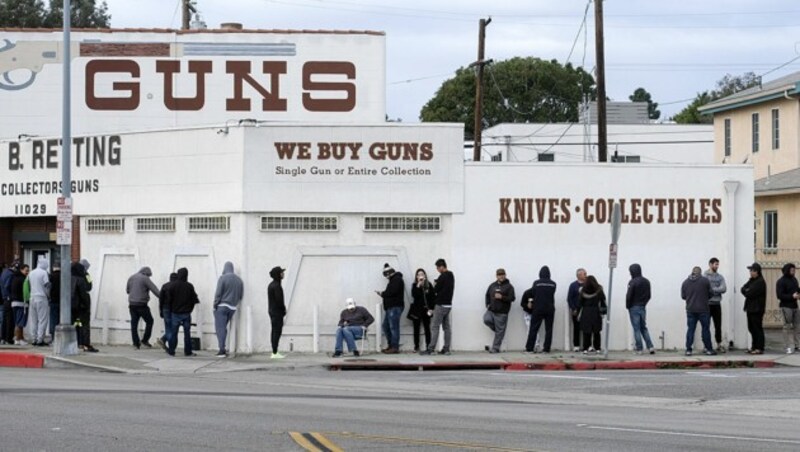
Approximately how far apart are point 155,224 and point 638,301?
1025cm

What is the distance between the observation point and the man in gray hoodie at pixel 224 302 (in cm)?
2703

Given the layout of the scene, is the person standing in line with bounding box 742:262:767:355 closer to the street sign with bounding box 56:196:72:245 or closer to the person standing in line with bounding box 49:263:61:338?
the street sign with bounding box 56:196:72:245

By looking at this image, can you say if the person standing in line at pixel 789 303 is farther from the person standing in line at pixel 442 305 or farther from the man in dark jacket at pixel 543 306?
the person standing in line at pixel 442 305

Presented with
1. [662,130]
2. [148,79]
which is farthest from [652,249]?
[662,130]

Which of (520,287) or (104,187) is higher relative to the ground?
(104,187)

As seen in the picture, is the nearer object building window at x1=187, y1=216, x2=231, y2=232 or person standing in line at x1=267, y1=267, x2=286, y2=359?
person standing in line at x1=267, y1=267, x2=286, y2=359

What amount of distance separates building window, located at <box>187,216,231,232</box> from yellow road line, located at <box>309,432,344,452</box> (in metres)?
14.2

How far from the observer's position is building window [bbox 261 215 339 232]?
91.6ft

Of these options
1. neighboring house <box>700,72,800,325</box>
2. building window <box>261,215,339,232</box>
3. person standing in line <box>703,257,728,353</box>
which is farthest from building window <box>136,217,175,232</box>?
neighboring house <box>700,72,800,325</box>

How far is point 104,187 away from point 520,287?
9366 mm

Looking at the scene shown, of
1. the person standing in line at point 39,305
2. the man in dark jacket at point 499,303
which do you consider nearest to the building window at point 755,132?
the man in dark jacket at point 499,303

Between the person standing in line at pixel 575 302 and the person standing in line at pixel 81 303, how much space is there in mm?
9688

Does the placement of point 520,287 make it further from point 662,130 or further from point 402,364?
point 662,130

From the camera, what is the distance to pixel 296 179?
2798 cm
